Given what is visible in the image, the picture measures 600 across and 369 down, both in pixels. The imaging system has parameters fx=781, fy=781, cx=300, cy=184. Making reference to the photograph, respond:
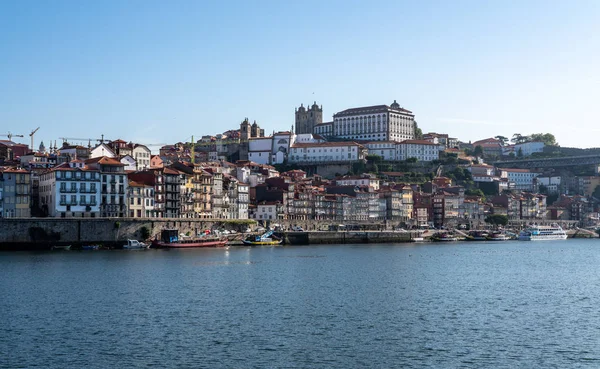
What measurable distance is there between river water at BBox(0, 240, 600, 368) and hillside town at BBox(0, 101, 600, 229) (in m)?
18.0

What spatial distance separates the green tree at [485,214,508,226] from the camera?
136500mm

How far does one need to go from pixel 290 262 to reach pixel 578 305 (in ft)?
91.5

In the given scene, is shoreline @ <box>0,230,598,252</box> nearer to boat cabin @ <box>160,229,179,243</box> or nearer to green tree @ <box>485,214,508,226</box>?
boat cabin @ <box>160,229,179,243</box>

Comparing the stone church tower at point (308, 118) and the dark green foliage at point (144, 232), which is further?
the stone church tower at point (308, 118)

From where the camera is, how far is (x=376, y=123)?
544 feet

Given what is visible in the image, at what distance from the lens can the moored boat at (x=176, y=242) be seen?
78.3 m

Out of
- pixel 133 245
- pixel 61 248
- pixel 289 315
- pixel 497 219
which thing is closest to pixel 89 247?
pixel 61 248

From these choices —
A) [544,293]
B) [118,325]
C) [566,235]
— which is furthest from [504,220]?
[118,325]

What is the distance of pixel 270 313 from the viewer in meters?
36.2

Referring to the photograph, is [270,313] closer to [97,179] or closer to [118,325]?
[118,325]

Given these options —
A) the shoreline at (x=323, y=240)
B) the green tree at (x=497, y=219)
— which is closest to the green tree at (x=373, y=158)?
the green tree at (x=497, y=219)

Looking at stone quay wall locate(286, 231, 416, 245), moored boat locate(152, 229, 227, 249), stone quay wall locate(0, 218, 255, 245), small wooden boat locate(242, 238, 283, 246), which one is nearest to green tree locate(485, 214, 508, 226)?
stone quay wall locate(286, 231, 416, 245)

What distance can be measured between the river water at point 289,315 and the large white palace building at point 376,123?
10472cm

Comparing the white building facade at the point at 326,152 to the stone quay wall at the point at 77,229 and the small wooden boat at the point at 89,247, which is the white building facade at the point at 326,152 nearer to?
the stone quay wall at the point at 77,229
